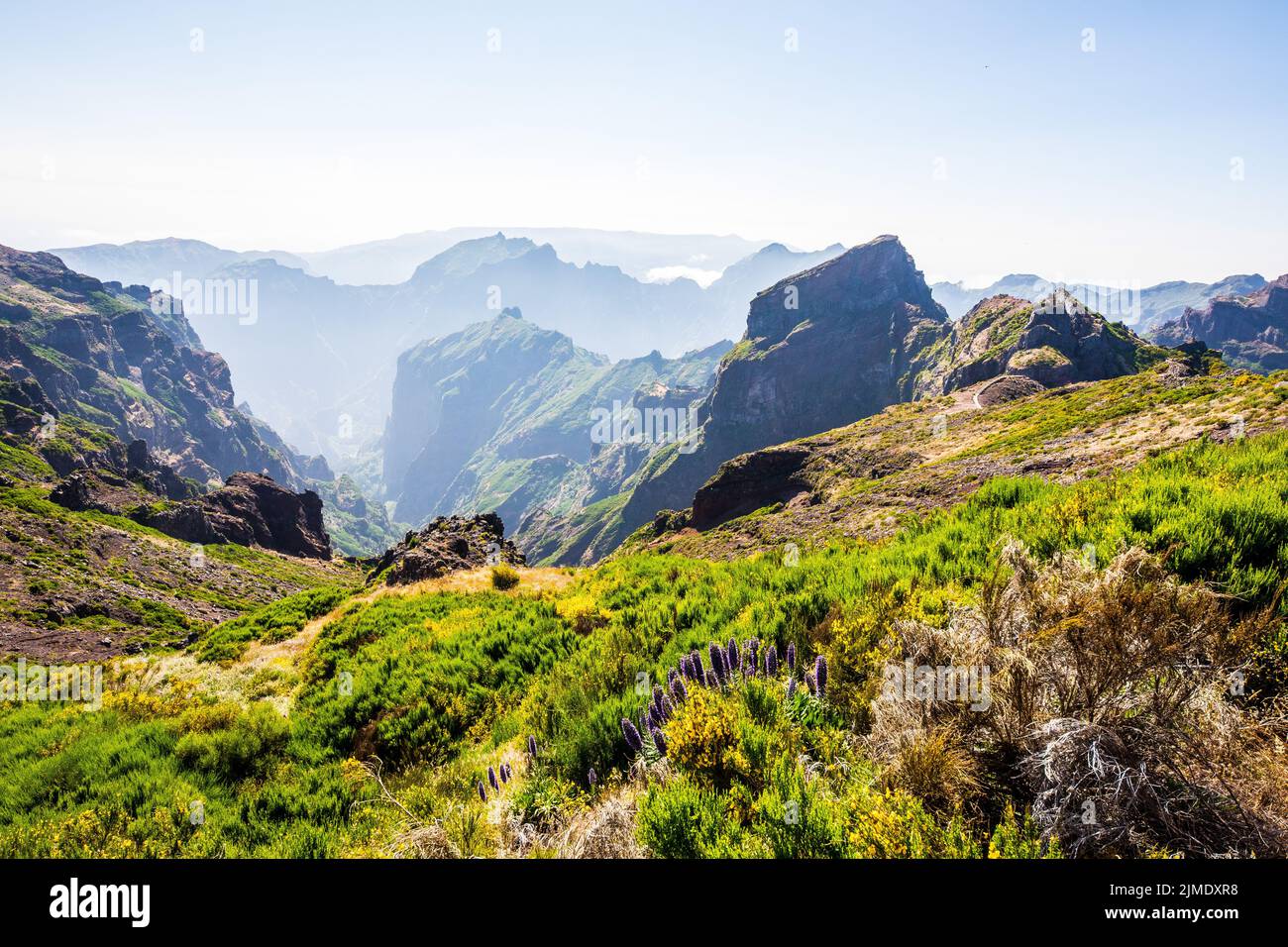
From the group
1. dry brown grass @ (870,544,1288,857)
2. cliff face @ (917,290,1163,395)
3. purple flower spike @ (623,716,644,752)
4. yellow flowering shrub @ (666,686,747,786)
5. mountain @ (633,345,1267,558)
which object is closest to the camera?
dry brown grass @ (870,544,1288,857)

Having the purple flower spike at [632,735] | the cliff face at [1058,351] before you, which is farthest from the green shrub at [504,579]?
the cliff face at [1058,351]

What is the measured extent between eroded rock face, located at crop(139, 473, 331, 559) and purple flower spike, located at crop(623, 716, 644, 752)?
122 metres

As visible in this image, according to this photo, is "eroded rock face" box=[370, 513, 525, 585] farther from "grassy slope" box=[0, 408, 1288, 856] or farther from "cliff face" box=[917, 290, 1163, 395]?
"cliff face" box=[917, 290, 1163, 395]

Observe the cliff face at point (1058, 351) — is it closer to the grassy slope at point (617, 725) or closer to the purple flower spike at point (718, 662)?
the grassy slope at point (617, 725)

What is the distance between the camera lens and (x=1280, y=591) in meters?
4.07

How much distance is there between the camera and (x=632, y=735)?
488cm

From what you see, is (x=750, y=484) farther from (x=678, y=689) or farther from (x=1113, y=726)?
(x=1113, y=726)

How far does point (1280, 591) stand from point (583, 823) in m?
5.61

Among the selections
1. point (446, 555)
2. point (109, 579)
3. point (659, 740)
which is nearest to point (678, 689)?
point (659, 740)

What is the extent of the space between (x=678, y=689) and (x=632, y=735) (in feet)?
2.50

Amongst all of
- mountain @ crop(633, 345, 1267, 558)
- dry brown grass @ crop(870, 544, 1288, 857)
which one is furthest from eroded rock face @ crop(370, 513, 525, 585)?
dry brown grass @ crop(870, 544, 1288, 857)

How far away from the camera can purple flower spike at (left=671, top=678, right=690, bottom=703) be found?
5254 mm
